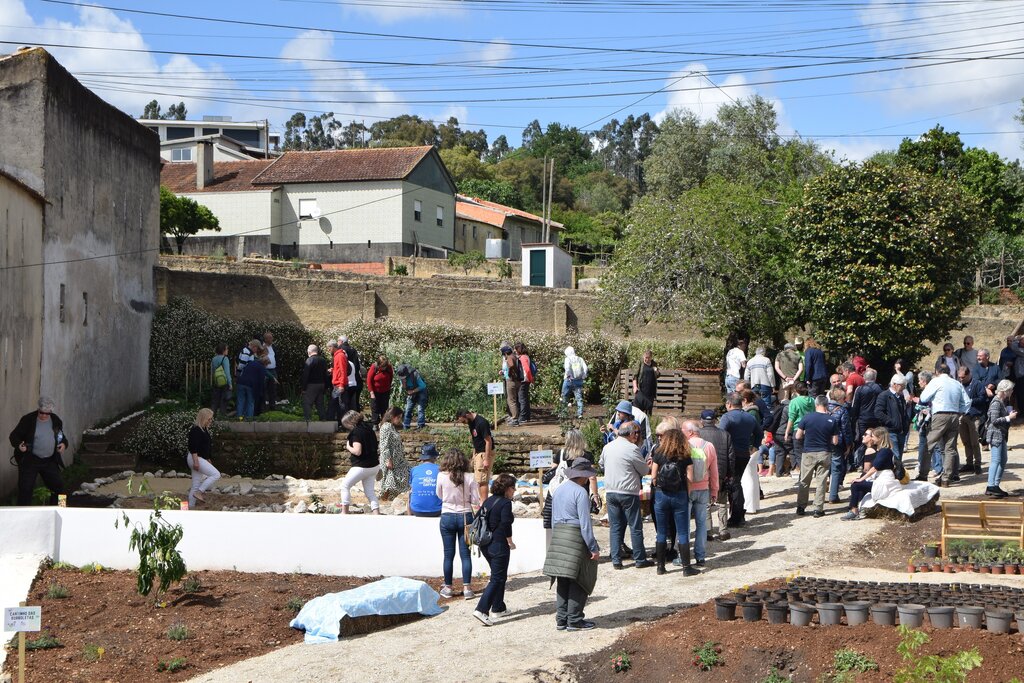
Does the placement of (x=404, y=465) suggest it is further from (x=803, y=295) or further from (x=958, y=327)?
(x=958, y=327)

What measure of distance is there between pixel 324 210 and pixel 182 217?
5282mm

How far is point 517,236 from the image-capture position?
5606cm

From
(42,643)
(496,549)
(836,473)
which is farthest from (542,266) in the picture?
(42,643)

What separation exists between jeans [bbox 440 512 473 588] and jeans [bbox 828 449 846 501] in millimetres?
5206

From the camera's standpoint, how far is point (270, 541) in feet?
42.3

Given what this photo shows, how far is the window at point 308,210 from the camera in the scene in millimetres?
42562

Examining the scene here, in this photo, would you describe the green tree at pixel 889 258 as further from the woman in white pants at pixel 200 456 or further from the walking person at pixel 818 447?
the woman in white pants at pixel 200 456

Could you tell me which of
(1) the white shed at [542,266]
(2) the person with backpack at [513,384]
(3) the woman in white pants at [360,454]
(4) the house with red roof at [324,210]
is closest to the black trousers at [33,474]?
(3) the woman in white pants at [360,454]

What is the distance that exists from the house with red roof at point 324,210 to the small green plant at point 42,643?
31.8 metres

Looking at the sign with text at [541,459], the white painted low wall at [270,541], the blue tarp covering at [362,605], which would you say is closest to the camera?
the blue tarp covering at [362,605]

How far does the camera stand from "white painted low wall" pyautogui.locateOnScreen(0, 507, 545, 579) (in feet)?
41.8

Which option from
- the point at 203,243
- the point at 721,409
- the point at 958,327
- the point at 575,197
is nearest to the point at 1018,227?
the point at 958,327

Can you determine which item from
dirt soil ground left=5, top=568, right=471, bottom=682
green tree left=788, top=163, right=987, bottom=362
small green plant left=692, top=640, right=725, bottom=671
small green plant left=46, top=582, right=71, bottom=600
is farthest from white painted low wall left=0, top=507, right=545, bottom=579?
green tree left=788, top=163, right=987, bottom=362

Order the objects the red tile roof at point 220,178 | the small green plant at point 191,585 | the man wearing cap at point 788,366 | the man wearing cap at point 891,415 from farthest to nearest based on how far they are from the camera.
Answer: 1. the red tile roof at point 220,178
2. the man wearing cap at point 788,366
3. the man wearing cap at point 891,415
4. the small green plant at point 191,585
